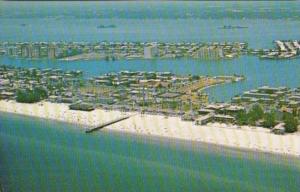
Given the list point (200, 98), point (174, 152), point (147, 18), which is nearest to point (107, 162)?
point (174, 152)

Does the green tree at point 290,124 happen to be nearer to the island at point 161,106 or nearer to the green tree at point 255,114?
the island at point 161,106

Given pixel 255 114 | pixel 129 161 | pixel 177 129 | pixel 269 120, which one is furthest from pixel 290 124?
pixel 129 161

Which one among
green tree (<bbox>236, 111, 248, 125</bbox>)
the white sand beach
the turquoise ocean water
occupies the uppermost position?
green tree (<bbox>236, 111, 248, 125</bbox>)

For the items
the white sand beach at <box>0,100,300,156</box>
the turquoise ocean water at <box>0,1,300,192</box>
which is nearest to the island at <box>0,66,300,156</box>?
the white sand beach at <box>0,100,300,156</box>

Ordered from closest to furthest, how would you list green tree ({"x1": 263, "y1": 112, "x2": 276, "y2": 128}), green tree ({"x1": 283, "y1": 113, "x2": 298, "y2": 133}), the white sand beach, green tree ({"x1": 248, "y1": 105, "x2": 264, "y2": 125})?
the white sand beach, green tree ({"x1": 283, "y1": 113, "x2": 298, "y2": 133}), green tree ({"x1": 263, "y1": 112, "x2": 276, "y2": 128}), green tree ({"x1": 248, "y1": 105, "x2": 264, "y2": 125})

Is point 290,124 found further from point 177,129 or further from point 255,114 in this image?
point 177,129

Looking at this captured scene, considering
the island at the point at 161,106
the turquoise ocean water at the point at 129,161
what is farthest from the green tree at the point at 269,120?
the turquoise ocean water at the point at 129,161

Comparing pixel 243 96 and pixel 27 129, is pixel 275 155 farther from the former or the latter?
pixel 27 129

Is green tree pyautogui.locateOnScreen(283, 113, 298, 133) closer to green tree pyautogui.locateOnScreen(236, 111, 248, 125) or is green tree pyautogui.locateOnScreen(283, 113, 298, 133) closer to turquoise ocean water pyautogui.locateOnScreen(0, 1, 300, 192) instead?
green tree pyautogui.locateOnScreen(236, 111, 248, 125)

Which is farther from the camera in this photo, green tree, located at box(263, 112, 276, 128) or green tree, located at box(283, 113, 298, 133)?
green tree, located at box(263, 112, 276, 128)
